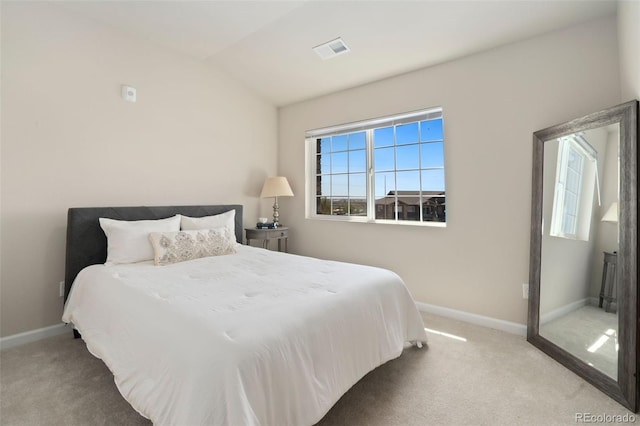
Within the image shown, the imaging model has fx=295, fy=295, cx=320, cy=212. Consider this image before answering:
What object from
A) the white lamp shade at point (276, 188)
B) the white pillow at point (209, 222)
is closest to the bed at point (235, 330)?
the white pillow at point (209, 222)

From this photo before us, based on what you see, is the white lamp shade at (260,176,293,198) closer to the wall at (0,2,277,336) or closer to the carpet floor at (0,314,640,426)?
the wall at (0,2,277,336)

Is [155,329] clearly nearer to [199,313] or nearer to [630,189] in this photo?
[199,313]

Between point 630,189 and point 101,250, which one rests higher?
point 630,189

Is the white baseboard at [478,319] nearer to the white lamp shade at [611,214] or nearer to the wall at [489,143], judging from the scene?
the wall at [489,143]

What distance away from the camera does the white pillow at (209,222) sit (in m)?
2.86

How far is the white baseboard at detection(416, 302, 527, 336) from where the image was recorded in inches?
98.4

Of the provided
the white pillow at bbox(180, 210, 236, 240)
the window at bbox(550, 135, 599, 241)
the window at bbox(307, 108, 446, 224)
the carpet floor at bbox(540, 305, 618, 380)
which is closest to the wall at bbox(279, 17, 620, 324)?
the window at bbox(307, 108, 446, 224)

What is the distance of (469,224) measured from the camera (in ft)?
8.96

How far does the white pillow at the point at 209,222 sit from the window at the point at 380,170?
1.14 m

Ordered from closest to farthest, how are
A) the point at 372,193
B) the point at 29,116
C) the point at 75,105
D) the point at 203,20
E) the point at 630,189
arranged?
Answer: the point at 630,189, the point at 29,116, the point at 75,105, the point at 203,20, the point at 372,193

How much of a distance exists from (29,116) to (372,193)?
10.3 feet

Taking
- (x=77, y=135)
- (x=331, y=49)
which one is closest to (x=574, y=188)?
(x=331, y=49)

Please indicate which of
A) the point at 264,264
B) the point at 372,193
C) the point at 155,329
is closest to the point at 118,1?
the point at 264,264

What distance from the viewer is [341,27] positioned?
259 cm
